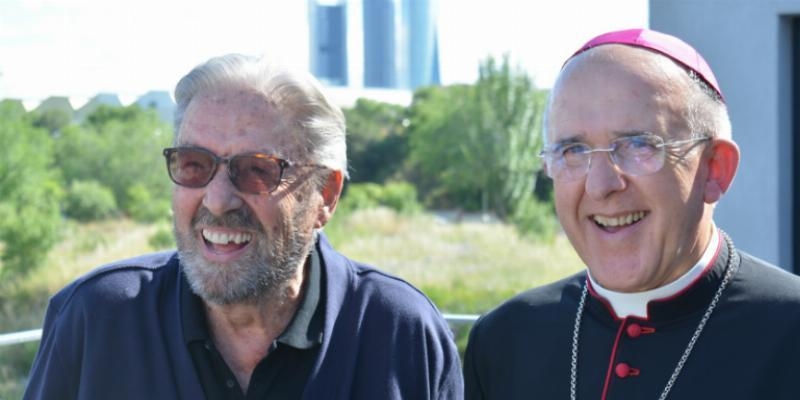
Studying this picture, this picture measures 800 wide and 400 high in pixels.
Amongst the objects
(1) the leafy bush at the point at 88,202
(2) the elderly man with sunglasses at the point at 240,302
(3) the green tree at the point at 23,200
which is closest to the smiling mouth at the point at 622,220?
(2) the elderly man with sunglasses at the point at 240,302

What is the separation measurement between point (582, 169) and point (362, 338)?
84 centimetres

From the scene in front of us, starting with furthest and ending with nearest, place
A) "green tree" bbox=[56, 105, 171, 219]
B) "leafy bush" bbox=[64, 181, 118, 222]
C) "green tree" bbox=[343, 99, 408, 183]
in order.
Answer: "green tree" bbox=[343, 99, 408, 183], "green tree" bbox=[56, 105, 171, 219], "leafy bush" bbox=[64, 181, 118, 222]

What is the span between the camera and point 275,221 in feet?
8.70

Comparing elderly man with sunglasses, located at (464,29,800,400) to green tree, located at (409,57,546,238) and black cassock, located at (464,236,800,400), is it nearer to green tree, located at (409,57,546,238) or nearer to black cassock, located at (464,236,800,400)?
black cassock, located at (464,236,800,400)

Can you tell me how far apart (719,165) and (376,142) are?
48.5 meters

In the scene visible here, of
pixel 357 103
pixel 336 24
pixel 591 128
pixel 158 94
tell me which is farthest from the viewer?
pixel 336 24

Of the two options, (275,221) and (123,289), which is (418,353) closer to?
(275,221)

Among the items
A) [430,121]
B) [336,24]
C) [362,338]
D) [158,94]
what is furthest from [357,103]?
[362,338]

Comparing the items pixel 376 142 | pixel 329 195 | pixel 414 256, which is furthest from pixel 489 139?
pixel 329 195

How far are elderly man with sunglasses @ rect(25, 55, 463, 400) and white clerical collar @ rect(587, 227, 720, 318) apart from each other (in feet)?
1.87

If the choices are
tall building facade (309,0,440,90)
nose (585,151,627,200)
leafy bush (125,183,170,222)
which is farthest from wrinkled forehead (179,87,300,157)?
tall building facade (309,0,440,90)

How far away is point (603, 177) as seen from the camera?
2125 mm

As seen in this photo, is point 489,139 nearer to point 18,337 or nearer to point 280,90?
point 18,337

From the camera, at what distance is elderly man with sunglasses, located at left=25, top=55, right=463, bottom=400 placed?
2.59 m
